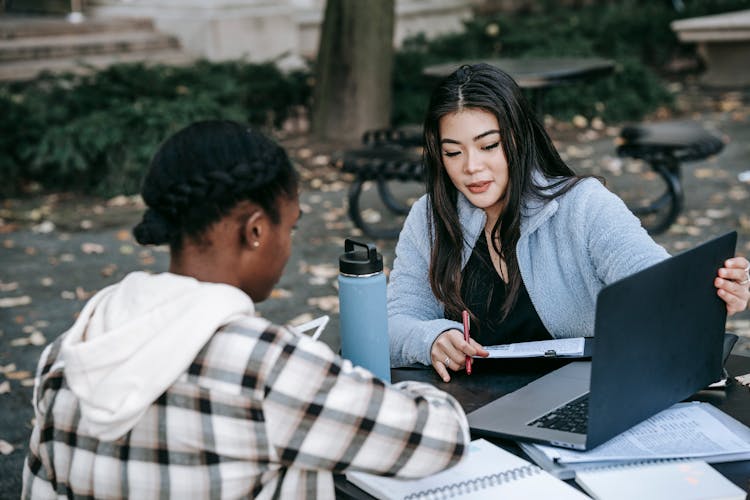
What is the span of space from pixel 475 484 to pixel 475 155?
1076mm

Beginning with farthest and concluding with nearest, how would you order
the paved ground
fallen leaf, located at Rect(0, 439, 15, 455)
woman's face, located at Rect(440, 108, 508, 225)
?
the paved ground, fallen leaf, located at Rect(0, 439, 15, 455), woman's face, located at Rect(440, 108, 508, 225)

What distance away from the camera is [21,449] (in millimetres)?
3730

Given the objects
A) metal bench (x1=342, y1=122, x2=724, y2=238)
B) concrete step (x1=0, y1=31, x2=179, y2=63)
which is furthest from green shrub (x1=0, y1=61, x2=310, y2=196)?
metal bench (x1=342, y1=122, x2=724, y2=238)

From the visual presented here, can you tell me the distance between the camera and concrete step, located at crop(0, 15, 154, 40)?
1124cm

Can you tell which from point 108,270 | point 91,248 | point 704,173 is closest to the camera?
point 108,270

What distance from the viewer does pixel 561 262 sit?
2502 millimetres

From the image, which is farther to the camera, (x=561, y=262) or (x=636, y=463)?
(x=561, y=262)

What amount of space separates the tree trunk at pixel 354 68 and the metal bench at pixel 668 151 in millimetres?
2939

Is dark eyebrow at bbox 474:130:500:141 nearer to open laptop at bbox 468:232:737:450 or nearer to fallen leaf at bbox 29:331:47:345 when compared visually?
open laptop at bbox 468:232:737:450

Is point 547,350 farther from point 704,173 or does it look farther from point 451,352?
point 704,173

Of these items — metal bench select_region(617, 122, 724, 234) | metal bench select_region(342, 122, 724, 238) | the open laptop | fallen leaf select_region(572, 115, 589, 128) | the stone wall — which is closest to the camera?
the open laptop

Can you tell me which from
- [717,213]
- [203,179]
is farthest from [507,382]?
[717,213]

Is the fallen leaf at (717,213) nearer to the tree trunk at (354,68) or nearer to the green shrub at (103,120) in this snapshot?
the tree trunk at (354,68)

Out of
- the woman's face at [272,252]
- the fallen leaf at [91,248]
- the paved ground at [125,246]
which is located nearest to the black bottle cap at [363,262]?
the woman's face at [272,252]
